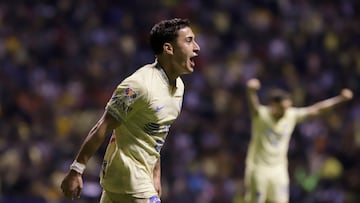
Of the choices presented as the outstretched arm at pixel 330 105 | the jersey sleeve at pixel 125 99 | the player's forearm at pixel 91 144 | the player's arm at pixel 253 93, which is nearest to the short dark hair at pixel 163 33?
the jersey sleeve at pixel 125 99

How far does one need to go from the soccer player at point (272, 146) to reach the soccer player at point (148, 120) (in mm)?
4591

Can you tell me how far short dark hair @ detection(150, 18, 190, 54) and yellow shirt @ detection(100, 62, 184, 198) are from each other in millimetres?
163

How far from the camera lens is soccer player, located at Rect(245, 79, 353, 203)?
11.1m

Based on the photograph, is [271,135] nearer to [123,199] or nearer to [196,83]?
[196,83]

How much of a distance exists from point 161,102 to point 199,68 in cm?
978

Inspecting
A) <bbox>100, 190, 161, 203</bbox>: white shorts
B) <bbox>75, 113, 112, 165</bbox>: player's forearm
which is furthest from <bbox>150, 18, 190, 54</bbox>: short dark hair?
<bbox>100, 190, 161, 203</bbox>: white shorts

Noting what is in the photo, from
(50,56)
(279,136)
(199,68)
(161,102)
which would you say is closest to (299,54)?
(199,68)

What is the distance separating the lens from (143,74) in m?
6.25

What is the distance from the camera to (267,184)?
11.2 metres

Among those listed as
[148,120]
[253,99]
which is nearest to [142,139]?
[148,120]

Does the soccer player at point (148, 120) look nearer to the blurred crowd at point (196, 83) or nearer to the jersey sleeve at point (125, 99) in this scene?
the jersey sleeve at point (125, 99)

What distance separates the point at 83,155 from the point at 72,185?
22 cm

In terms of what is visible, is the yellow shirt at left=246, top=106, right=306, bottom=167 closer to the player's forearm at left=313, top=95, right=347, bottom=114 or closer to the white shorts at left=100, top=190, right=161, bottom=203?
the player's forearm at left=313, top=95, right=347, bottom=114

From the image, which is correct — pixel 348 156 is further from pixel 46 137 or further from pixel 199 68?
pixel 46 137
